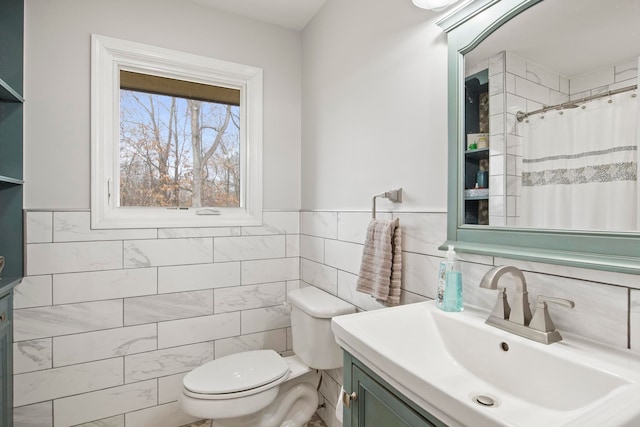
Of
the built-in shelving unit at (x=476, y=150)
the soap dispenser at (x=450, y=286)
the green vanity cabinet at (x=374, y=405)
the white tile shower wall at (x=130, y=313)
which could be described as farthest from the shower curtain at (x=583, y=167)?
the white tile shower wall at (x=130, y=313)

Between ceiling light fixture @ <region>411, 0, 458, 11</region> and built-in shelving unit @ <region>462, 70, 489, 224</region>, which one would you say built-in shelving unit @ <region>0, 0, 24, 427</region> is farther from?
built-in shelving unit @ <region>462, 70, 489, 224</region>

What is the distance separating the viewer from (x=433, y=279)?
4.04 ft

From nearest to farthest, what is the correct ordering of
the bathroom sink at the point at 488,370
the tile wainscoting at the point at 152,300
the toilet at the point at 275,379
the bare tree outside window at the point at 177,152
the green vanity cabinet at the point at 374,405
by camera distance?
1. the bathroom sink at the point at 488,370
2. the green vanity cabinet at the point at 374,405
3. the toilet at the point at 275,379
4. the tile wainscoting at the point at 152,300
5. the bare tree outside window at the point at 177,152

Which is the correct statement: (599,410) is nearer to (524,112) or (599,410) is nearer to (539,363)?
(539,363)

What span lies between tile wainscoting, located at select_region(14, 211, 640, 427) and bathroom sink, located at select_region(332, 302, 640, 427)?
26cm

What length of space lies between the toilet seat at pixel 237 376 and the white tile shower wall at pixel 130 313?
0.34 metres

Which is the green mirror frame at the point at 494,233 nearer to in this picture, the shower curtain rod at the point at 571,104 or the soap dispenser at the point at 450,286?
the soap dispenser at the point at 450,286

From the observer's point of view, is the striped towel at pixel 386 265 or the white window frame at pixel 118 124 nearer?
the striped towel at pixel 386 265

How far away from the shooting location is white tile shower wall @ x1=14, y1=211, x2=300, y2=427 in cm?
163

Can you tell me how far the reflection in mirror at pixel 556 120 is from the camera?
768 millimetres

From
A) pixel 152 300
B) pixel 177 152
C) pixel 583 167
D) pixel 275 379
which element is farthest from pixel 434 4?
pixel 152 300

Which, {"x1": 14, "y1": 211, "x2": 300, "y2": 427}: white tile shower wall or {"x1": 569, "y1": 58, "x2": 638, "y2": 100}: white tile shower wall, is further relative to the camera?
{"x1": 14, "y1": 211, "x2": 300, "y2": 427}: white tile shower wall

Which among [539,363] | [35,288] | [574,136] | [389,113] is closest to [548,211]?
[574,136]

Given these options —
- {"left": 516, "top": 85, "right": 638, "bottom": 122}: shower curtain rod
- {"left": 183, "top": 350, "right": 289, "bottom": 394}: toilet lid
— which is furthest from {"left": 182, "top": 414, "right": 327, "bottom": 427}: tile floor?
{"left": 516, "top": 85, "right": 638, "bottom": 122}: shower curtain rod
